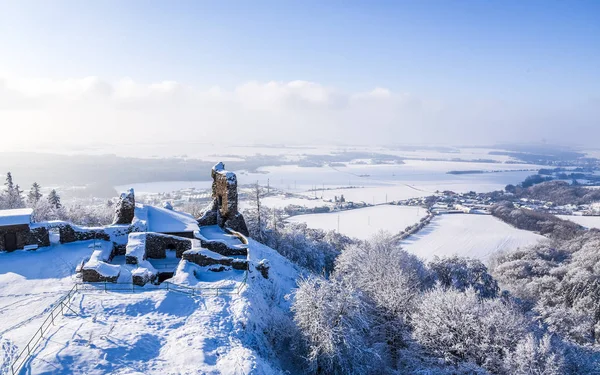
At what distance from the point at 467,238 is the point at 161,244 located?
223 ft

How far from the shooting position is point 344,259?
130ft

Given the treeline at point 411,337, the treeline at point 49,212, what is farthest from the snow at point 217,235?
the treeline at point 49,212

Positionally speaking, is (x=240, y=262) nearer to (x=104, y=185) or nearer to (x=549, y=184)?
(x=104, y=185)

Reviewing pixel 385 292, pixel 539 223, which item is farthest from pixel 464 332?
pixel 539 223

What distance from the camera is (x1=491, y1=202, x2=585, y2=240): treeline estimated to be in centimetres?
7641

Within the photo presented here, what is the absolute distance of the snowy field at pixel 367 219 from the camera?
84.6m

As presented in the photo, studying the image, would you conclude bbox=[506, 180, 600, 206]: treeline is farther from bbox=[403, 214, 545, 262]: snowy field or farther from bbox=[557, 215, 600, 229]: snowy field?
bbox=[403, 214, 545, 262]: snowy field

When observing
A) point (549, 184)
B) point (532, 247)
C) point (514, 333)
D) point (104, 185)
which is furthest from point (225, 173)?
point (549, 184)

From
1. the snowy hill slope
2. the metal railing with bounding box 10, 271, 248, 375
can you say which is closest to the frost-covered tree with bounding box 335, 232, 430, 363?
the snowy hill slope

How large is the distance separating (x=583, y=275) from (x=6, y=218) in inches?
2059

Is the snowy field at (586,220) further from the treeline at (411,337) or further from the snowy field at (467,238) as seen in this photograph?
the treeline at (411,337)

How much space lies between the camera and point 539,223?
85.1 metres

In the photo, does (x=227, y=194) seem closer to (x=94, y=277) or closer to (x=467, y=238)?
(x=94, y=277)

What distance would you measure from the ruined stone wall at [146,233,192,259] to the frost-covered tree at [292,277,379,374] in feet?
32.1
